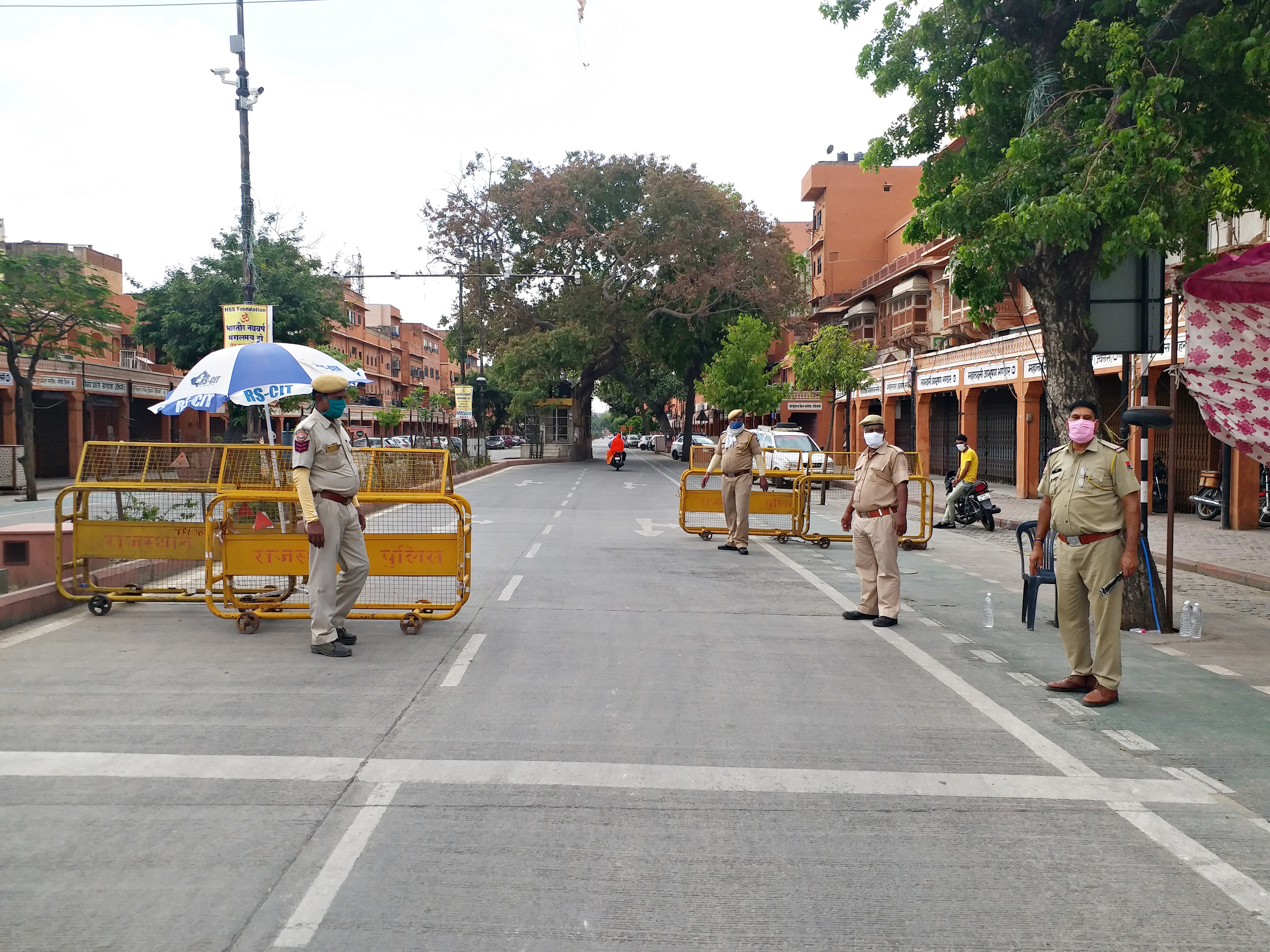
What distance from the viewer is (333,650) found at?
755cm

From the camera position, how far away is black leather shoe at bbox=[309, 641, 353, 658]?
24.7 ft

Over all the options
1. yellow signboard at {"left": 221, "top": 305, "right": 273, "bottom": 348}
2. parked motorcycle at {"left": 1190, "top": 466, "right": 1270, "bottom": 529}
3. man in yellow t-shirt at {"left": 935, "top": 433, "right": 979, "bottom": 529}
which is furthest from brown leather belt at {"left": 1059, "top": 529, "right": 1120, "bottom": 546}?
parked motorcycle at {"left": 1190, "top": 466, "right": 1270, "bottom": 529}

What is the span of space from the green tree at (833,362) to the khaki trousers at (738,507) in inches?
829

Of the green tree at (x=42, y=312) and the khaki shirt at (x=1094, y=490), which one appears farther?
the green tree at (x=42, y=312)

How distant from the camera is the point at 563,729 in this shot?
566cm

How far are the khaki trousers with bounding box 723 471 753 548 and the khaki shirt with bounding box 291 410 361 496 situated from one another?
781 centimetres

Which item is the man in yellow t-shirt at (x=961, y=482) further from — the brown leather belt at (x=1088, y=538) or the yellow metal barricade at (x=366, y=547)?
the yellow metal barricade at (x=366, y=547)

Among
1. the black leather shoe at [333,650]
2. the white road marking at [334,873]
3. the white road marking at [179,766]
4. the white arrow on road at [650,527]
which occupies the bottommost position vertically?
the white road marking at [334,873]

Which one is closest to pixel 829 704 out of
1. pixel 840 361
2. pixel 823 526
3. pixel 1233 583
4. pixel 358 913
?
pixel 358 913

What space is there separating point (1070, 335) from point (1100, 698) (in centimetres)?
420

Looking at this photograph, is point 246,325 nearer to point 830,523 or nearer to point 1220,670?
point 830,523

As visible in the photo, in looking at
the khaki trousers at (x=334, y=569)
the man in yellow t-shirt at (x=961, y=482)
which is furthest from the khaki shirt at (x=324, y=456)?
the man in yellow t-shirt at (x=961, y=482)

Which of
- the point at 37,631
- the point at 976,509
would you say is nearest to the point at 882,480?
the point at 37,631

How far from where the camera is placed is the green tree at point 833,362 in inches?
1426
